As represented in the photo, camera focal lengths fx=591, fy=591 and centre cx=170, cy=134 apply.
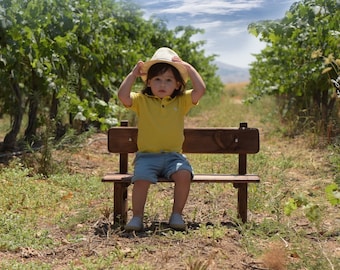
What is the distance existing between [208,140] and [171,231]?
0.83 meters

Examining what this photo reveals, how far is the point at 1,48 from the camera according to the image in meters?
6.02

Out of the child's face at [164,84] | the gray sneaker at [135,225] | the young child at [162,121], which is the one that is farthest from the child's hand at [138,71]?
the gray sneaker at [135,225]

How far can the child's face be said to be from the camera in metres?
4.08

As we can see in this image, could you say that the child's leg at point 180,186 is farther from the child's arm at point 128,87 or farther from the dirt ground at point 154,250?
the child's arm at point 128,87

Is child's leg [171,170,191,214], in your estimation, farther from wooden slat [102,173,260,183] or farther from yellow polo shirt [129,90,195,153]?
yellow polo shirt [129,90,195,153]

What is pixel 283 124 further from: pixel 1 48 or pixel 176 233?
pixel 176 233

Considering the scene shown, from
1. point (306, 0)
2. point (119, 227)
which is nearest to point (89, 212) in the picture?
point (119, 227)

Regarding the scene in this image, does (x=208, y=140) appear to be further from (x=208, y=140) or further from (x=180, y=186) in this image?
(x=180, y=186)

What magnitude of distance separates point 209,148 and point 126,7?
22.8 ft

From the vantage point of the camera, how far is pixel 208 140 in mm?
4387

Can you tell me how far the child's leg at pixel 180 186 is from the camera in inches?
158

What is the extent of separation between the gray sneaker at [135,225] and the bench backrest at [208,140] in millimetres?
596

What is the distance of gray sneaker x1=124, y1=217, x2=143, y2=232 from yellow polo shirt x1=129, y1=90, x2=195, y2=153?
0.50m

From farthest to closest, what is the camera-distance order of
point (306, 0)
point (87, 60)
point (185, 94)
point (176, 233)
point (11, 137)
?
point (87, 60) → point (11, 137) → point (306, 0) → point (185, 94) → point (176, 233)
